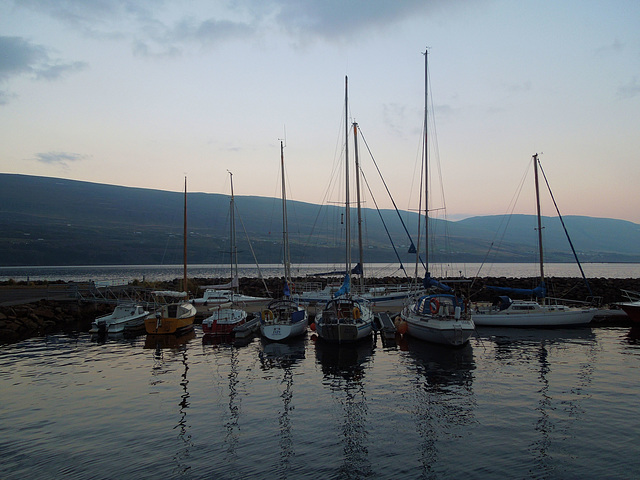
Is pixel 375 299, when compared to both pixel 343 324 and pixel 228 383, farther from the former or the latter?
pixel 228 383

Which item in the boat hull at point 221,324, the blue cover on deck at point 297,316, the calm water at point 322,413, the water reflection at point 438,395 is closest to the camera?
the calm water at point 322,413

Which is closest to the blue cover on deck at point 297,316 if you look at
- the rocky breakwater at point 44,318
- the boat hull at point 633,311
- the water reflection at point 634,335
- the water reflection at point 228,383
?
the water reflection at point 228,383

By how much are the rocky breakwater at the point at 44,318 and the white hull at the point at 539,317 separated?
30948mm

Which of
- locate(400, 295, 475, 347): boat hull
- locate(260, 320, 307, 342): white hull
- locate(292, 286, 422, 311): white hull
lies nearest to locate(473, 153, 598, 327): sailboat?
locate(400, 295, 475, 347): boat hull

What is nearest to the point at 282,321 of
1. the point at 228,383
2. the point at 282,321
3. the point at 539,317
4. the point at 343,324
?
the point at 282,321

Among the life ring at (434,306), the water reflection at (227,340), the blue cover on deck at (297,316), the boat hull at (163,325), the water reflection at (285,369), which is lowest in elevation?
the water reflection at (227,340)

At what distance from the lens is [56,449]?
12.3 m

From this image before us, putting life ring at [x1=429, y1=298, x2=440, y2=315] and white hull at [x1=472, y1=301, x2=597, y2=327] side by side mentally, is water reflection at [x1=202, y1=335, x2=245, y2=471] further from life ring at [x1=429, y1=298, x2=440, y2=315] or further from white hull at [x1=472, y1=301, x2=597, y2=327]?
white hull at [x1=472, y1=301, x2=597, y2=327]

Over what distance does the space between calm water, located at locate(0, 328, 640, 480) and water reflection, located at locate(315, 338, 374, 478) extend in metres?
0.06

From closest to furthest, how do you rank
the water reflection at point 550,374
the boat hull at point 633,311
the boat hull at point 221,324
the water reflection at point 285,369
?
the water reflection at point 285,369
the water reflection at point 550,374
the boat hull at point 221,324
the boat hull at point 633,311

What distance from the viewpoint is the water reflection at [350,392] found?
11219mm

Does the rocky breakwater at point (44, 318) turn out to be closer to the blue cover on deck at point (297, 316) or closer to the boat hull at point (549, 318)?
the blue cover on deck at point (297, 316)

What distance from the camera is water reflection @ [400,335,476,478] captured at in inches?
501

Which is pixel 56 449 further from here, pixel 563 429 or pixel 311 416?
pixel 563 429
